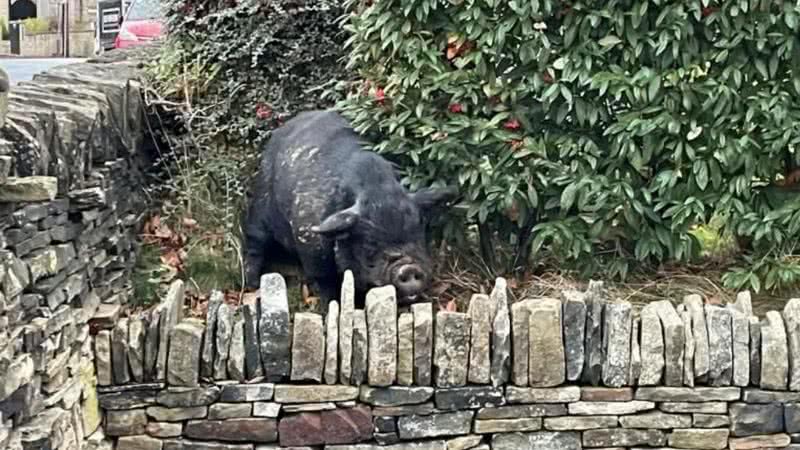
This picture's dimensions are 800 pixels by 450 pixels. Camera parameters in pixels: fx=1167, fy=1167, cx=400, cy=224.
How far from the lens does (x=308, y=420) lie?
4672mm

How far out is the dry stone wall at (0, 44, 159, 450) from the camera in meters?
3.54

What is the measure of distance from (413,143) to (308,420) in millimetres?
1926

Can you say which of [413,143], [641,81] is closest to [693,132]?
[641,81]

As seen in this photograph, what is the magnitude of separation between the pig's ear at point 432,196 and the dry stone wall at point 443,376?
1.10 metres

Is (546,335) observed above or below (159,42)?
below

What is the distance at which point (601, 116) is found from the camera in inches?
232

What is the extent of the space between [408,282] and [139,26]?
22.9ft

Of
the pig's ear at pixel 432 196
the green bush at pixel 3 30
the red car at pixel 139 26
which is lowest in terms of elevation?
the pig's ear at pixel 432 196

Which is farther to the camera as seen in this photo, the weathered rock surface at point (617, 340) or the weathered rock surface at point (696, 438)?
the weathered rock surface at point (696, 438)

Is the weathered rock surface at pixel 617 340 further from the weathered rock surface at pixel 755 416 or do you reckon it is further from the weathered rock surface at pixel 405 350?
the weathered rock surface at pixel 405 350

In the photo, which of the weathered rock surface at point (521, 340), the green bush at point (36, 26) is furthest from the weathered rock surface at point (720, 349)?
the green bush at point (36, 26)

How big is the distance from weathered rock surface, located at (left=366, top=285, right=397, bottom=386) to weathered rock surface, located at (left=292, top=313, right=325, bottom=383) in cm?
19

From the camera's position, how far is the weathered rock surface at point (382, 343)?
4.61 metres

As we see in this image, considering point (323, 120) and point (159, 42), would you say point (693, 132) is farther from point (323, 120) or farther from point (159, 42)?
point (159, 42)
